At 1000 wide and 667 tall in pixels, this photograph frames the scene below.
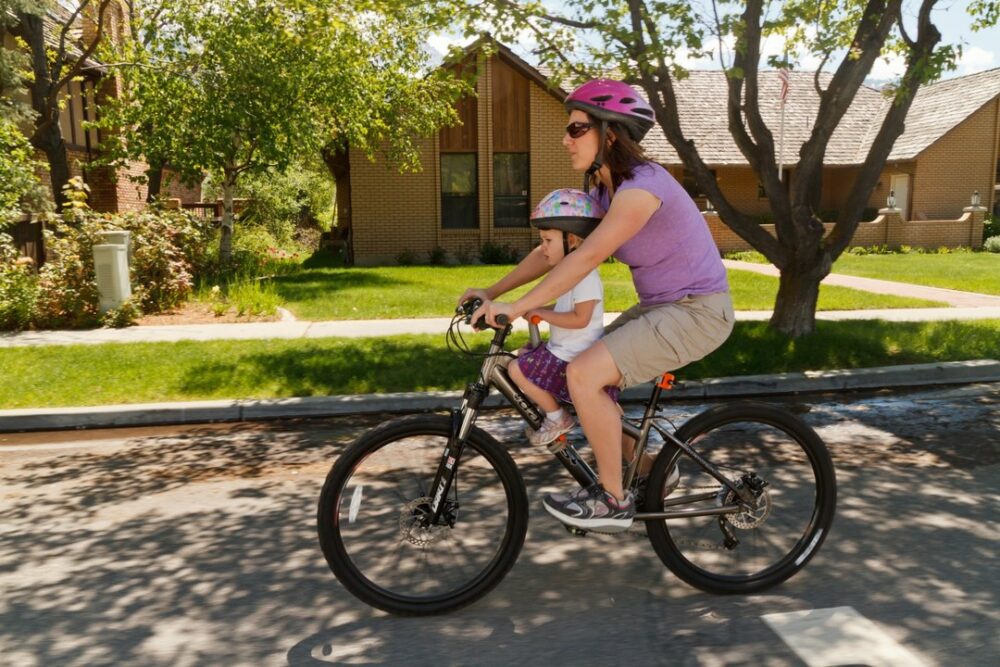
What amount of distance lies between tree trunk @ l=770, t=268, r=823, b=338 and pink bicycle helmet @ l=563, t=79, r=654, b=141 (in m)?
7.12

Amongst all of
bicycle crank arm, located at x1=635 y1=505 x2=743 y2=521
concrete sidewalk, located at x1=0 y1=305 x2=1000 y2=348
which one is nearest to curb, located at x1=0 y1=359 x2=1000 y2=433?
concrete sidewalk, located at x1=0 y1=305 x2=1000 y2=348

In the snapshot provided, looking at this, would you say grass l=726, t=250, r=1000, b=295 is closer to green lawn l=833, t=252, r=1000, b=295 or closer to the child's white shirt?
green lawn l=833, t=252, r=1000, b=295

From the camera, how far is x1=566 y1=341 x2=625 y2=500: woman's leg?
143 inches

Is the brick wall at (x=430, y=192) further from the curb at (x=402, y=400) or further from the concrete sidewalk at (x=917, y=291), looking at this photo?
the curb at (x=402, y=400)

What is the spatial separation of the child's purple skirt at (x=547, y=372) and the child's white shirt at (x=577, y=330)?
0.03 m

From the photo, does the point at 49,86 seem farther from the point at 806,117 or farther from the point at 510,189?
the point at 806,117

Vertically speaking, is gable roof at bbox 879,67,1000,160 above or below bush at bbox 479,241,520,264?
above

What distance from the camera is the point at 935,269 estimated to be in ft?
67.9

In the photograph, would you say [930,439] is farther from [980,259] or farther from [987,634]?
[980,259]

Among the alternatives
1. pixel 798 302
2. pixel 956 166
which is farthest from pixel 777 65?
pixel 956 166

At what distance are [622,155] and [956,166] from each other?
32.3m

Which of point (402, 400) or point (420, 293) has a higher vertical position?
point (420, 293)

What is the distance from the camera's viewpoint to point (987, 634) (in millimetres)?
3525

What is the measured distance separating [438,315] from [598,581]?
9160 millimetres
